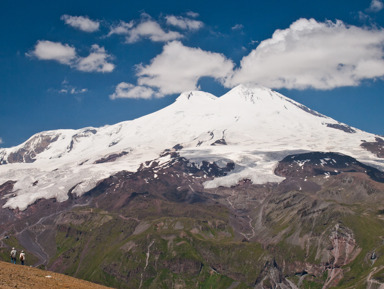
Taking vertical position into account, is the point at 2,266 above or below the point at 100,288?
above

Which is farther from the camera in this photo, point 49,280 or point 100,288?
point 100,288

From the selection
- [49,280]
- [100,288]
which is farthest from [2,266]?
[100,288]

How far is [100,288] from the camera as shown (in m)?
76.4

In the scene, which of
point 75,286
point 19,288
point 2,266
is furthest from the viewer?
point 2,266

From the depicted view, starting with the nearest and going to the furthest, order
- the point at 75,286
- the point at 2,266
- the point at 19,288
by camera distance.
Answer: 1. the point at 19,288
2. the point at 75,286
3. the point at 2,266

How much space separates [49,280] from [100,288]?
9.86m

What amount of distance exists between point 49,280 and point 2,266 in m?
9.99

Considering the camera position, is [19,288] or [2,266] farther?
[2,266]

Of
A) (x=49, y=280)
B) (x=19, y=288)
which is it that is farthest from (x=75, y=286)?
(x=19, y=288)

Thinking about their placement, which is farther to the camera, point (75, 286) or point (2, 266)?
point (2, 266)

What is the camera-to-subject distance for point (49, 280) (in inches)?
2731

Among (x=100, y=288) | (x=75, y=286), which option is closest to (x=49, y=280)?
(x=75, y=286)

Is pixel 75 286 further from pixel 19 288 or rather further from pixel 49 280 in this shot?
pixel 19 288

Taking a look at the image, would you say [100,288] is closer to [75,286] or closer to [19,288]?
[75,286]
